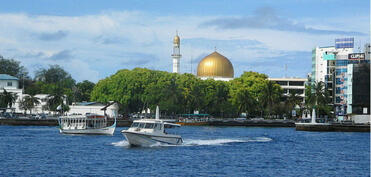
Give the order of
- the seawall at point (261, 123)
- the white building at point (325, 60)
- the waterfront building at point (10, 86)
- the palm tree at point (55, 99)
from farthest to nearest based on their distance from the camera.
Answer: the waterfront building at point (10, 86), the palm tree at point (55, 99), the white building at point (325, 60), the seawall at point (261, 123)

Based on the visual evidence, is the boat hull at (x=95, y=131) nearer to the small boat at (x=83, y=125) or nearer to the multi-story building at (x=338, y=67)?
the small boat at (x=83, y=125)

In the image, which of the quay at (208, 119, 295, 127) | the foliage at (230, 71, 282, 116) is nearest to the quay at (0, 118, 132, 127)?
the quay at (208, 119, 295, 127)

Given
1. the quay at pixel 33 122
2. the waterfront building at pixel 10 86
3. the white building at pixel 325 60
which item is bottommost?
the quay at pixel 33 122

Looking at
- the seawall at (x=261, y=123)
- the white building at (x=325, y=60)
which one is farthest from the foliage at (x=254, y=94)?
the white building at (x=325, y=60)

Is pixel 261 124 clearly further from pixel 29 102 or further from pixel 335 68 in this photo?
pixel 29 102

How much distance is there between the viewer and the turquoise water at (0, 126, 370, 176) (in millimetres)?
55719

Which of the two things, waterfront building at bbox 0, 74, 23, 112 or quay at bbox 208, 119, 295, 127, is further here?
waterfront building at bbox 0, 74, 23, 112

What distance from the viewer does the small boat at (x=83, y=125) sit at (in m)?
106

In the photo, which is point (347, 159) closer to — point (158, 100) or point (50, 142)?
point (50, 142)

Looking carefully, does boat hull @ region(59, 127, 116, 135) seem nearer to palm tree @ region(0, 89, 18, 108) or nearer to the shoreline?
the shoreline

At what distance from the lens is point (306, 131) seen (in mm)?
131875

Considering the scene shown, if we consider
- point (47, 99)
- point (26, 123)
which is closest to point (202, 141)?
point (26, 123)

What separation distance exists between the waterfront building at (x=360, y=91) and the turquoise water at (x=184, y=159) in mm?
61235

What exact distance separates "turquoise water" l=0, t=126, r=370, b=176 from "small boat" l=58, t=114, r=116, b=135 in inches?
642
